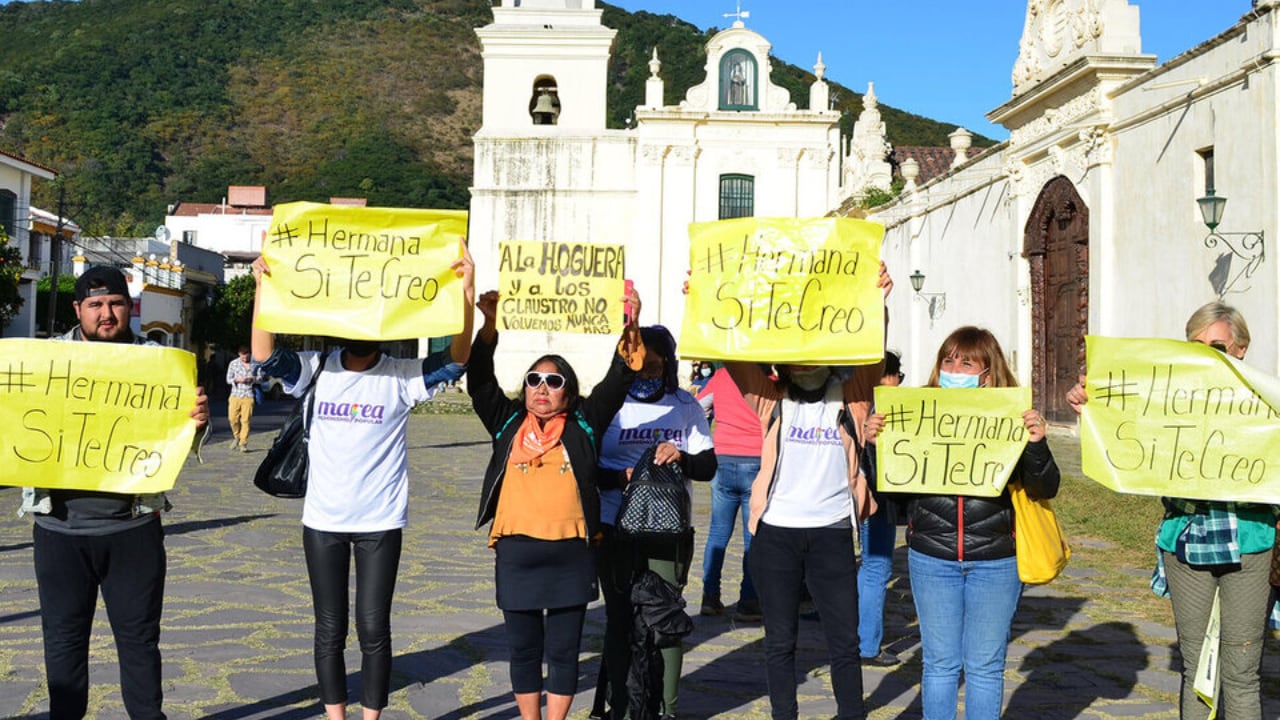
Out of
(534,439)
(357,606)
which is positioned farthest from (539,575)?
(357,606)

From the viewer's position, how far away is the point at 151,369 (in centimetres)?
496

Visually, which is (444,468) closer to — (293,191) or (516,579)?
(516,579)

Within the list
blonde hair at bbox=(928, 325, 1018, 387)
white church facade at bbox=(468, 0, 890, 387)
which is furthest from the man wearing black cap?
white church facade at bbox=(468, 0, 890, 387)

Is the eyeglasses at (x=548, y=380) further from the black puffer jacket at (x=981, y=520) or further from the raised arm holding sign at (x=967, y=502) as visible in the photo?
the black puffer jacket at (x=981, y=520)

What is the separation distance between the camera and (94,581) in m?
4.77

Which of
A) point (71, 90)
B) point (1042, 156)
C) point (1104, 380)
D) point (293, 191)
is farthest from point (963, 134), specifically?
point (71, 90)

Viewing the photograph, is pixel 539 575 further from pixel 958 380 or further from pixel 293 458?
pixel 958 380

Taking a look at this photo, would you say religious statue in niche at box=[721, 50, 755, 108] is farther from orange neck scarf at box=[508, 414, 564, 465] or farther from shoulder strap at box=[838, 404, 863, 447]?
orange neck scarf at box=[508, 414, 564, 465]

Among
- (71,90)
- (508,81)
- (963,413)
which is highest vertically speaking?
(71,90)

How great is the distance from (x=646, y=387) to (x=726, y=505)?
8.07 feet

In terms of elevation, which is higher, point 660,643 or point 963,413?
point 963,413

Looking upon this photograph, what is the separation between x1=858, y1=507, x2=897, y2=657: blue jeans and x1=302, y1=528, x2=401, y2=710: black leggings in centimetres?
294

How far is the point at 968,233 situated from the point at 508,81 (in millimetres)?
20759

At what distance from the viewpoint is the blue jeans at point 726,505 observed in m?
7.91
